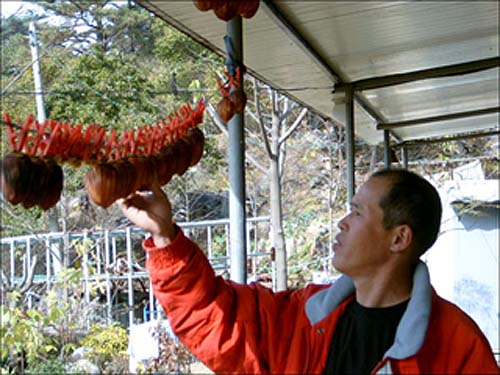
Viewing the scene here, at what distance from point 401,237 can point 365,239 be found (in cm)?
7

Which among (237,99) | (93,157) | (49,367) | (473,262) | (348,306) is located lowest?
(49,367)

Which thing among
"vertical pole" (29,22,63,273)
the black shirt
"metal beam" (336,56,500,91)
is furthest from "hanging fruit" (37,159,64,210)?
"metal beam" (336,56,500,91)

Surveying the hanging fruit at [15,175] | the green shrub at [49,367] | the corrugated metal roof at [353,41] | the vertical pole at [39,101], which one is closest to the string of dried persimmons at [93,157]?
the hanging fruit at [15,175]

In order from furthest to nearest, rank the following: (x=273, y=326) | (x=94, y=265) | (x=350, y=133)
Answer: (x=94, y=265), (x=350, y=133), (x=273, y=326)

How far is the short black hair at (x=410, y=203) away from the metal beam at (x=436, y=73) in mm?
1670

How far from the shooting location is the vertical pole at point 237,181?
1.31m

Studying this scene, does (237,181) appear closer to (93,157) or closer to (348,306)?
(348,306)

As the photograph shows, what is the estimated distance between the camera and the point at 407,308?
3.32 ft

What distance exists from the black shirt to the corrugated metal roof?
927mm

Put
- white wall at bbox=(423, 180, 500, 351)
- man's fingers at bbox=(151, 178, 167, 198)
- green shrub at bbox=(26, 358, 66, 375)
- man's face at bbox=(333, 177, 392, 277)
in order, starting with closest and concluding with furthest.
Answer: man's fingers at bbox=(151, 178, 167, 198) < man's face at bbox=(333, 177, 392, 277) < green shrub at bbox=(26, 358, 66, 375) < white wall at bbox=(423, 180, 500, 351)

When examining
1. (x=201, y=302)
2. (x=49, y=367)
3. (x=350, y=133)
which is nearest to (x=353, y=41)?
(x=350, y=133)

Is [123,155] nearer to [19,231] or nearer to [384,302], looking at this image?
[384,302]

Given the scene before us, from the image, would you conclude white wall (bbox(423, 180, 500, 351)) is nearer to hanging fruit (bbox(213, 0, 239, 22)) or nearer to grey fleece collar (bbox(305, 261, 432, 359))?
grey fleece collar (bbox(305, 261, 432, 359))

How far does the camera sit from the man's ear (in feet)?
3.49
